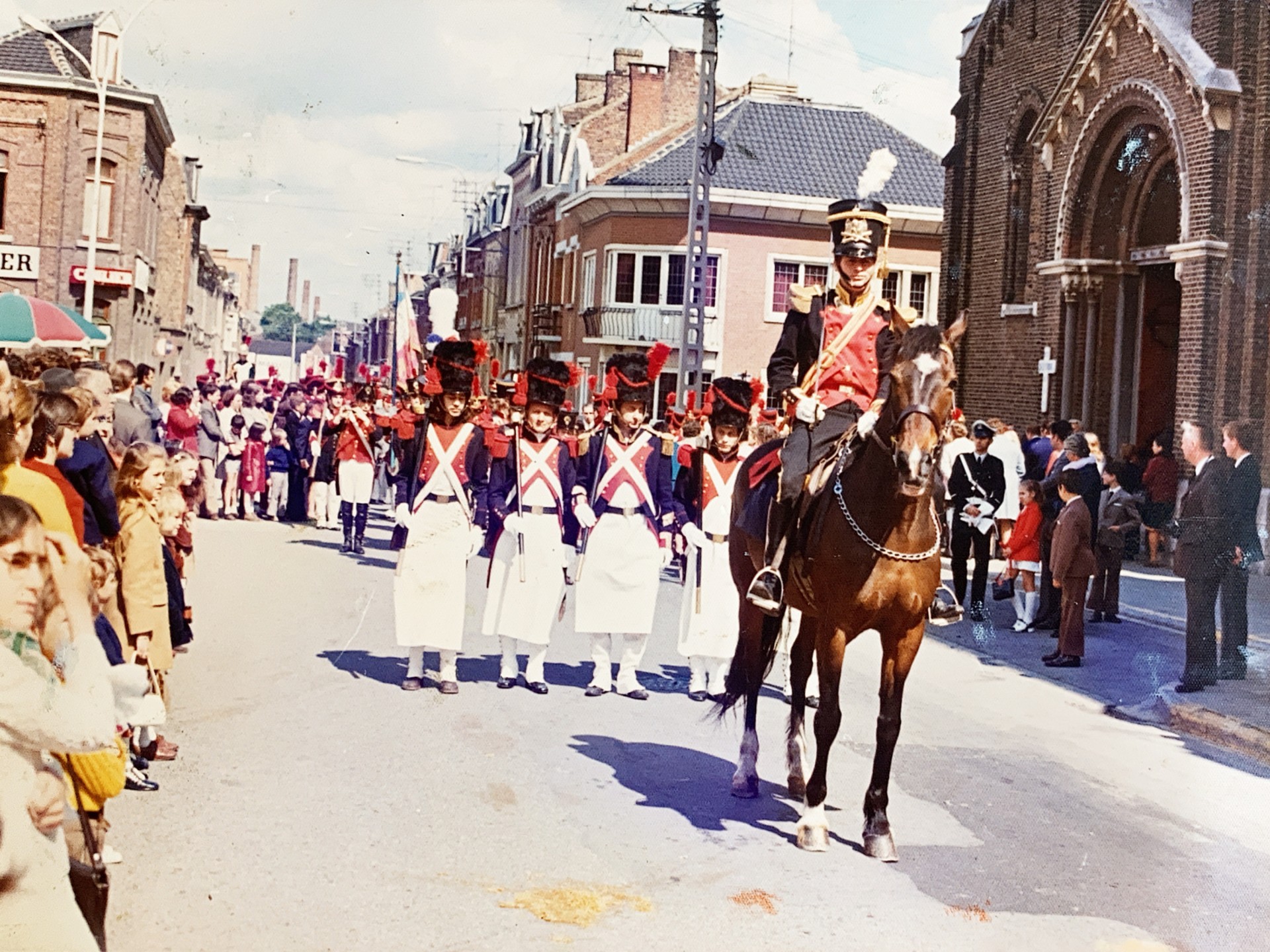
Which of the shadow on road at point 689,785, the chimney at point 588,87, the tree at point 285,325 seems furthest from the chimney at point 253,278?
the shadow on road at point 689,785

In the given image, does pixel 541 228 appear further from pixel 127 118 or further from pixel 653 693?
pixel 653 693

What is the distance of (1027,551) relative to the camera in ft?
48.0

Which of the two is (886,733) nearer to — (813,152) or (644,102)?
(813,152)

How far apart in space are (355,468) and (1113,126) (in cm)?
1188

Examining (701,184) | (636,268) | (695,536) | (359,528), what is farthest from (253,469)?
(636,268)

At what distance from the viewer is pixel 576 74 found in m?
46.3

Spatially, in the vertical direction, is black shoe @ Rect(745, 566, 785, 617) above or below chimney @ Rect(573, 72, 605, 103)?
below

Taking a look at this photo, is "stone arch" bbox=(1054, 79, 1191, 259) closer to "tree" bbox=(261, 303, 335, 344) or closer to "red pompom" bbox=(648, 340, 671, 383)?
"red pompom" bbox=(648, 340, 671, 383)

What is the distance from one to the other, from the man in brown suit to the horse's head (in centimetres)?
674

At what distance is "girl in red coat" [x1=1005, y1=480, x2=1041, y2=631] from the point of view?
48.0 feet

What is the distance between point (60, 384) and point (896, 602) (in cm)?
418

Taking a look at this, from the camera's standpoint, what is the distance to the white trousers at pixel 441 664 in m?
10.1

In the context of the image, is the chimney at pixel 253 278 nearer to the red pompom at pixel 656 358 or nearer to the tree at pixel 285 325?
the tree at pixel 285 325

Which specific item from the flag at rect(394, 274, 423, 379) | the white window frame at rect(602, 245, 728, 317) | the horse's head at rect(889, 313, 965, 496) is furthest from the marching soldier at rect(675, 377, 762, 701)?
the white window frame at rect(602, 245, 728, 317)
